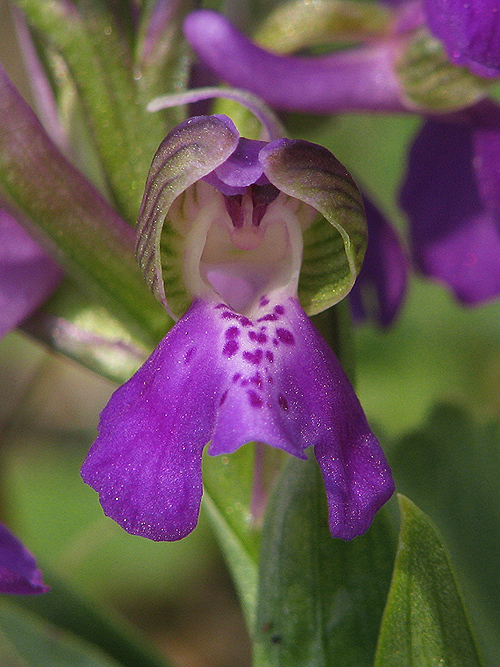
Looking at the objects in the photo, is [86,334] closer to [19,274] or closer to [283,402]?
[19,274]

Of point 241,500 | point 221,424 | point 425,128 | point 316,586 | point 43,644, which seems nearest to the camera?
point 221,424

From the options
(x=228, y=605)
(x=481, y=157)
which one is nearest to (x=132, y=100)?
(x=481, y=157)

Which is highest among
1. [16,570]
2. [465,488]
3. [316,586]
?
[16,570]

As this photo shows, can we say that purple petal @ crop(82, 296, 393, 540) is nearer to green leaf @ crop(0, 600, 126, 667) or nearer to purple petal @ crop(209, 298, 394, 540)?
purple petal @ crop(209, 298, 394, 540)

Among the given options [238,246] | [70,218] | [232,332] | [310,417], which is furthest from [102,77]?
[310,417]

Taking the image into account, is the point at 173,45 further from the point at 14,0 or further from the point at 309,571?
the point at 309,571

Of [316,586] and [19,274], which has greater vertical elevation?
[19,274]

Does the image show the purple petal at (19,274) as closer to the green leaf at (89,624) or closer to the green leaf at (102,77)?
the green leaf at (102,77)
